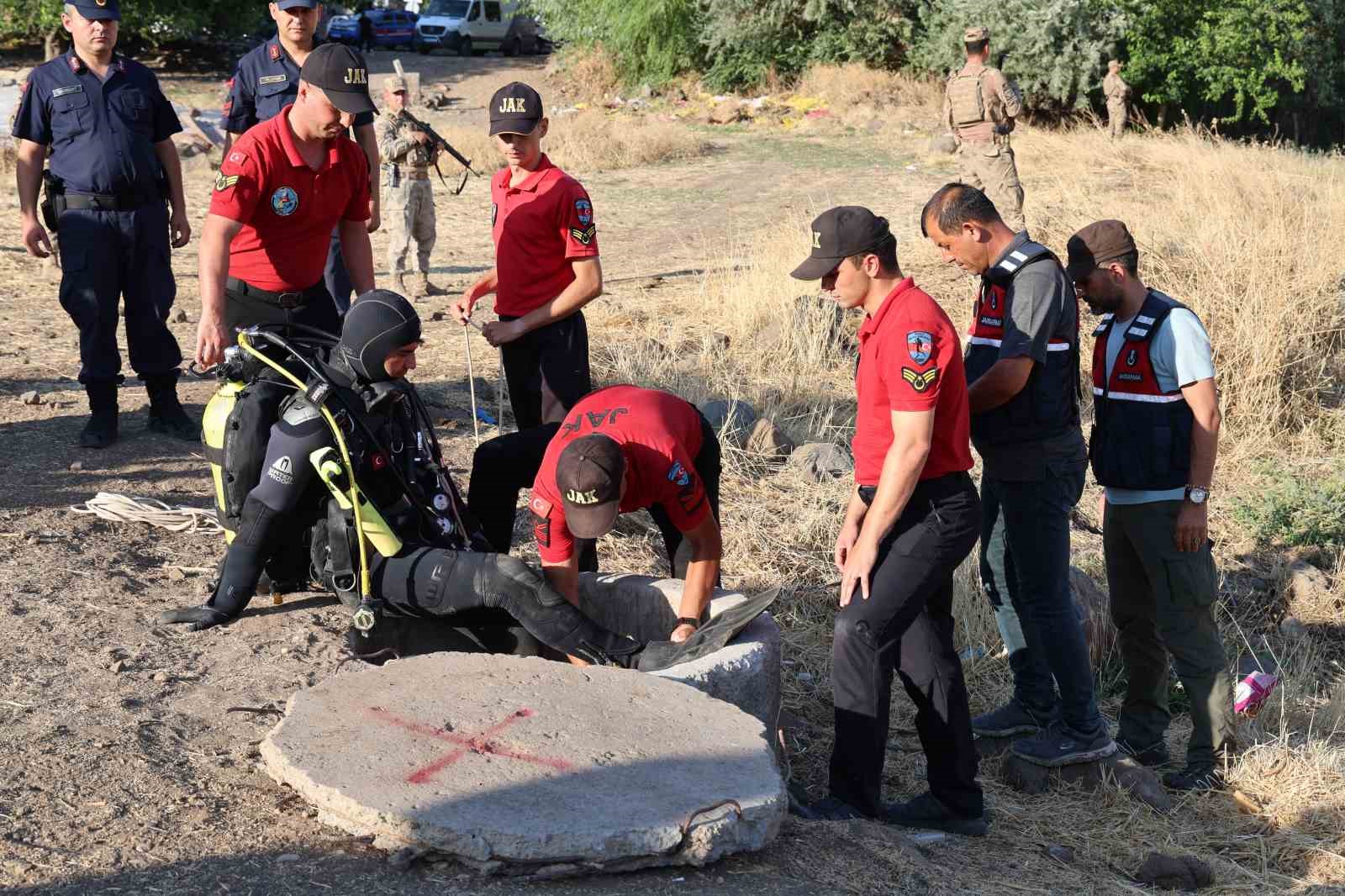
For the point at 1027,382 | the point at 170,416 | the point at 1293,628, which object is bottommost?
the point at 1293,628

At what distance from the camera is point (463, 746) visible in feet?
11.8

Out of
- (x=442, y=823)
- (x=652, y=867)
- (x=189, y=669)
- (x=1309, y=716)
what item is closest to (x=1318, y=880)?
(x=1309, y=716)

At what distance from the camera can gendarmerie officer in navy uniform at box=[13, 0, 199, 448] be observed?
20.0 feet

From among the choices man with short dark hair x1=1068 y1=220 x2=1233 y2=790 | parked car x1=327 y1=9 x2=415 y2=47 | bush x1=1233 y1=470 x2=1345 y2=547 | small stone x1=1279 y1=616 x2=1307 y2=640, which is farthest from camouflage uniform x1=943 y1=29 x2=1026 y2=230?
parked car x1=327 y1=9 x2=415 y2=47

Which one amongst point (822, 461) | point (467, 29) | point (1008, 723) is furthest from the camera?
point (467, 29)

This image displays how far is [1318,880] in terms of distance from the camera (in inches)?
172

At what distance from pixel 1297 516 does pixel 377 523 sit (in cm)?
550

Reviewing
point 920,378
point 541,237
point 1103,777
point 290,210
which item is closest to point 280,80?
point 290,210

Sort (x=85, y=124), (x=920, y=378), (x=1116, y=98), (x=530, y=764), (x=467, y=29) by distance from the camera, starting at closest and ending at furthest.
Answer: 1. (x=530, y=764)
2. (x=920, y=378)
3. (x=85, y=124)
4. (x=1116, y=98)
5. (x=467, y=29)

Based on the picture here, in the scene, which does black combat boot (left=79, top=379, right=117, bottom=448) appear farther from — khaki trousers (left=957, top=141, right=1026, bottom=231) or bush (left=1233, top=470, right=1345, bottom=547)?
khaki trousers (left=957, top=141, right=1026, bottom=231)

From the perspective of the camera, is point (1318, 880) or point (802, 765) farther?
point (802, 765)

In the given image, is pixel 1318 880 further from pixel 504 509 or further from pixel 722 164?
pixel 722 164

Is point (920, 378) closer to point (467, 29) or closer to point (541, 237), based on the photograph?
point (541, 237)

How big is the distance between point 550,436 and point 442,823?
2.01 meters
